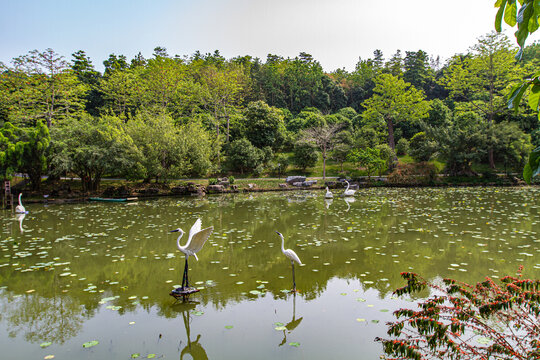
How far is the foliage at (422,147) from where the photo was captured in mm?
26172

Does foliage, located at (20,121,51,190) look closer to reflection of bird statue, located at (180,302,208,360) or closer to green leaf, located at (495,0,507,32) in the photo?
reflection of bird statue, located at (180,302,208,360)

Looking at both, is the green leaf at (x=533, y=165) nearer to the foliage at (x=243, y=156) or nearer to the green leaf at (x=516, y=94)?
the green leaf at (x=516, y=94)

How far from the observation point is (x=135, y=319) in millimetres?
4328

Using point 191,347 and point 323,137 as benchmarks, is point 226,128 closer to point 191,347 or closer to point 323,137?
point 323,137

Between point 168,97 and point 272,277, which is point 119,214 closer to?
point 272,277

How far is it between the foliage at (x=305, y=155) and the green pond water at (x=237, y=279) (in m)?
18.9

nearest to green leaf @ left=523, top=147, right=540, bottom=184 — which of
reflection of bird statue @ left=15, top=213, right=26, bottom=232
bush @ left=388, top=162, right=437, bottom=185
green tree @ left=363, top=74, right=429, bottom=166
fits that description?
reflection of bird statue @ left=15, top=213, right=26, bottom=232

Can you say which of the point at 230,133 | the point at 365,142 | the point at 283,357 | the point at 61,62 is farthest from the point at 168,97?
the point at 283,357

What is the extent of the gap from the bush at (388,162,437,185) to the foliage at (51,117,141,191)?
19498mm

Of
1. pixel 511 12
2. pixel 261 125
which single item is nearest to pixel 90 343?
pixel 511 12

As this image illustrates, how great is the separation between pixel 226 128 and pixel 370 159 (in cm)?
1538

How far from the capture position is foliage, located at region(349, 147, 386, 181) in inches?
1027

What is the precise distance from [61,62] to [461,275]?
95.2 ft

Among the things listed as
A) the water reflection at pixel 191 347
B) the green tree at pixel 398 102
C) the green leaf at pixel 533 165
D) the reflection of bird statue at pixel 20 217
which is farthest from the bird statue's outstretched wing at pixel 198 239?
the green tree at pixel 398 102
